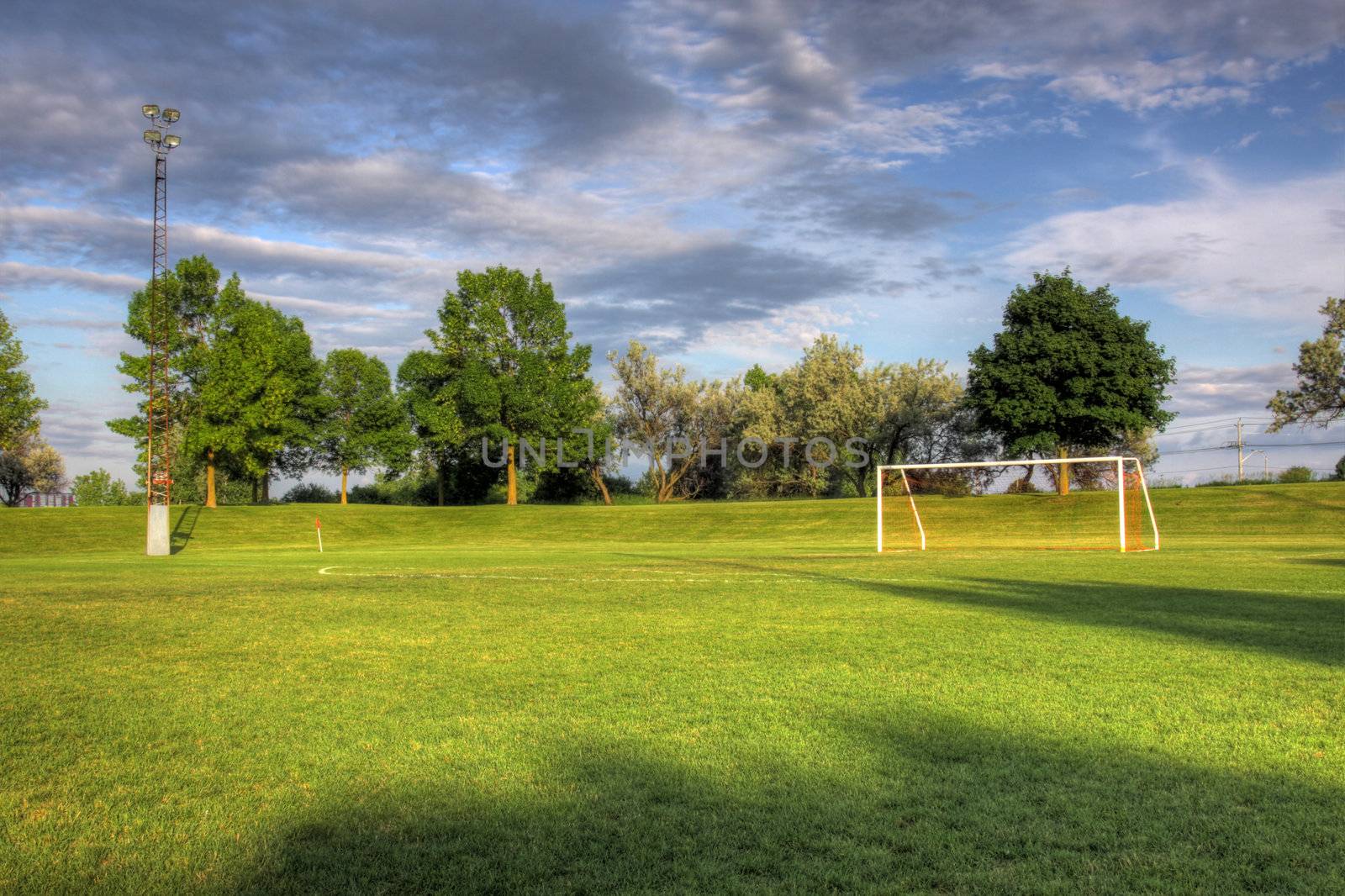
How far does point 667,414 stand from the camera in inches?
2554

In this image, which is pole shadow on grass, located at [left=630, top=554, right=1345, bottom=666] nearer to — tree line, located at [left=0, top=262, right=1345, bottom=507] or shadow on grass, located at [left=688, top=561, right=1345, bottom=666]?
shadow on grass, located at [left=688, top=561, right=1345, bottom=666]

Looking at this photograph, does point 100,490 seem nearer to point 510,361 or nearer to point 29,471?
point 29,471

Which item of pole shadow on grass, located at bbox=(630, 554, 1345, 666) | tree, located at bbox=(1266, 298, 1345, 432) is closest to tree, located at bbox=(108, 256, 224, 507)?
pole shadow on grass, located at bbox=(630, 554, 1345, 666)

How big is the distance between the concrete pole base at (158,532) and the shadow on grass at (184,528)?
11.5ft

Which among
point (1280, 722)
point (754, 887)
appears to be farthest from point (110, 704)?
point (1280, 722)

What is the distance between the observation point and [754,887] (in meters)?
3.05

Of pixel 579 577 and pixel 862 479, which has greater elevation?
pixel 862 479

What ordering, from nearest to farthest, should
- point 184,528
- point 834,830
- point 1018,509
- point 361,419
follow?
point 834,830 < point 184,528 < point 1018,509 < point 361,419

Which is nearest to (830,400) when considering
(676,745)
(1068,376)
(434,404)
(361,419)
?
(1068,376)

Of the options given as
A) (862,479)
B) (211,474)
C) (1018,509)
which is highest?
(211,474)

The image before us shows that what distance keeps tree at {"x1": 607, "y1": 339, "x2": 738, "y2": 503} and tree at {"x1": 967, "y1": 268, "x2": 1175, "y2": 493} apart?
20.7 meters

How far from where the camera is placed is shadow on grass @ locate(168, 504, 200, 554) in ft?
117

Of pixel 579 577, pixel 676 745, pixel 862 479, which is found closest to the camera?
pixel 676 745

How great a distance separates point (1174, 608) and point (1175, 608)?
Result: 0.02 metres
